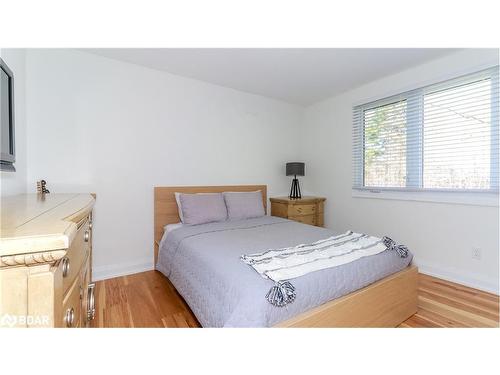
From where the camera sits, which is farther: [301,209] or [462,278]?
[301,209]

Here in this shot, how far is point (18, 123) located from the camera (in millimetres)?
1799

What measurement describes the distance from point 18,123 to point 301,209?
10.2ft

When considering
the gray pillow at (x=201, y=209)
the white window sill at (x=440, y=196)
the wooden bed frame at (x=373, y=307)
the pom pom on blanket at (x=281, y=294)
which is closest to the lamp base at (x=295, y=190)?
the white window sill at (x=440, y=196)

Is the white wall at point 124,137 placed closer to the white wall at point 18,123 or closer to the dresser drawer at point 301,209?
the white wall at point 18,123

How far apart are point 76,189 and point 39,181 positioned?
28cm

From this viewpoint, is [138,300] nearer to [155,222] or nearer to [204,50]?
[155,222]

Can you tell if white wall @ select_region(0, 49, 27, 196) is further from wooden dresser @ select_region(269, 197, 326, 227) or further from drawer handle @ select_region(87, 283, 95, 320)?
wooden dresser @ select_region(269, 197, 326, 227)

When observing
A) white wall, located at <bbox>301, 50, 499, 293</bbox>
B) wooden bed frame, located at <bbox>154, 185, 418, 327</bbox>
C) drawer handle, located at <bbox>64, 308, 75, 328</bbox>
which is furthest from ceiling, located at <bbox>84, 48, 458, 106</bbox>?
drawer handle, located at <bbox>64, 308, 75, 328</bbox>

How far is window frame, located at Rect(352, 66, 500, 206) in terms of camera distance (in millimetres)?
Result: 2072

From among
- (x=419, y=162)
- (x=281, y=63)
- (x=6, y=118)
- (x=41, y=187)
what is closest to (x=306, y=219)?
(x=419, y=162)

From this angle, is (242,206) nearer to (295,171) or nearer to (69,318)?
A: (295,171)

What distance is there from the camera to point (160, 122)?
2.66 meters

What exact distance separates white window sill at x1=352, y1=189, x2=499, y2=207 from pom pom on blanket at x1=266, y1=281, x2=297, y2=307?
2.20m
